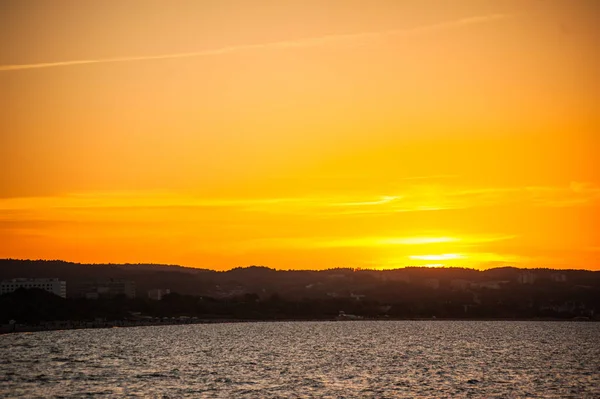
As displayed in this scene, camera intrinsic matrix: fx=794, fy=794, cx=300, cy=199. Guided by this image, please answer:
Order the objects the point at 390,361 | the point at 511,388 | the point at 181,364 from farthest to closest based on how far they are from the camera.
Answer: the point at 390,361
the point at 181,364
the point at 511,388

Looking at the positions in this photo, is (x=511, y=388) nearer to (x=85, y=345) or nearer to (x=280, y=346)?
(x=280, y=346)

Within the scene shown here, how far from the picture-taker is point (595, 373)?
12075 centimetres

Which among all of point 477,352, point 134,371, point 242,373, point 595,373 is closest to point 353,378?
point 242,373

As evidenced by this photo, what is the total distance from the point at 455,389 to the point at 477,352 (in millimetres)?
83966

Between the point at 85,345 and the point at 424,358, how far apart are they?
79.1 metres

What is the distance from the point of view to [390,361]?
5640 inches

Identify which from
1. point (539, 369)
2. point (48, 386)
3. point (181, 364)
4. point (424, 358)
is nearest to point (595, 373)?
point (539, 369)

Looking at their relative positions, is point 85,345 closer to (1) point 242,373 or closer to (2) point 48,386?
(1) point 242,373

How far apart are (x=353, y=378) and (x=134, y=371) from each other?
3183 cm

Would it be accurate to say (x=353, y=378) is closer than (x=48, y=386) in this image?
No

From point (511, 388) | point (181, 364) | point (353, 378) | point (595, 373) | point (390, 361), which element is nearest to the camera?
point (511, 388)

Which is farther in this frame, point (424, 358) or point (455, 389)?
point (424, 358)

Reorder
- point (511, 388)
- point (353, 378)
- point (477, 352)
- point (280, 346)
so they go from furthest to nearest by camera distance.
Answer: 1. point (280, 346)
2. point (477, 352)
3. point (353, 378)
4. point (511, 388)

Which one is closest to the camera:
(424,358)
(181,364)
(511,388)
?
(511,388)
